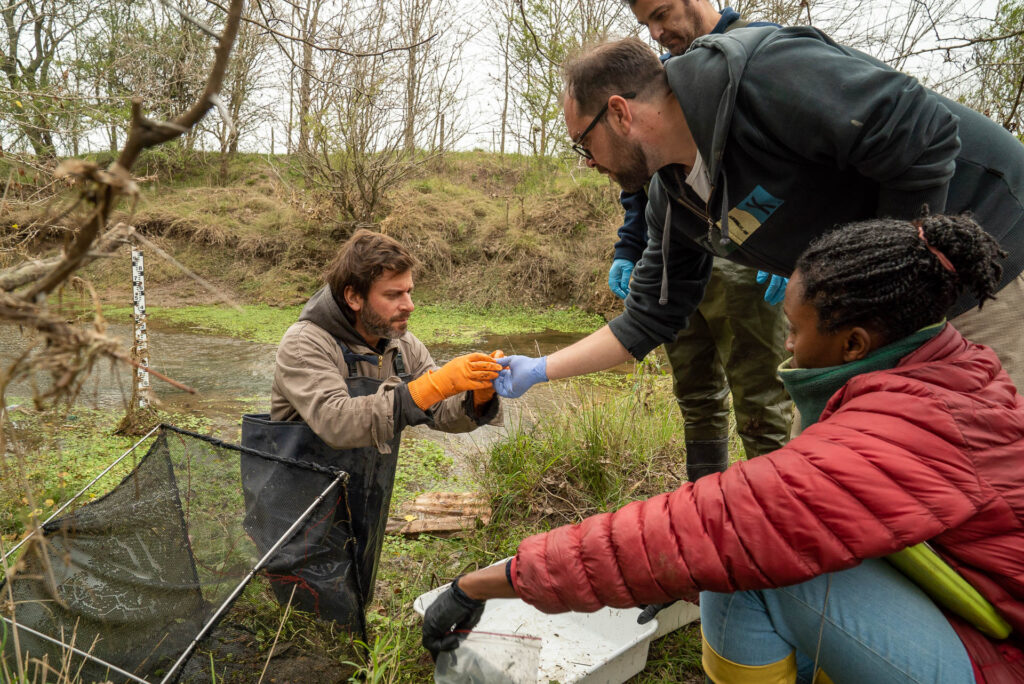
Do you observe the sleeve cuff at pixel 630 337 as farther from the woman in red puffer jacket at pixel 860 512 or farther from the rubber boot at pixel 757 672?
the rubber boot at pixel 757 672

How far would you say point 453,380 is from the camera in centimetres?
201

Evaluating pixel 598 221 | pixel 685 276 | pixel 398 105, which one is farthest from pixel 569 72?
pixel 598 221

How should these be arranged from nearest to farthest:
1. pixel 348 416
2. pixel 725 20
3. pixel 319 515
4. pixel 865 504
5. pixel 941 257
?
pixel 865 504 → pixel 941 257 → pixel 319 515 → pixel 348 416 → pixel 725 20

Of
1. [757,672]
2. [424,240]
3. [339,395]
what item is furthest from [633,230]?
[424,240]

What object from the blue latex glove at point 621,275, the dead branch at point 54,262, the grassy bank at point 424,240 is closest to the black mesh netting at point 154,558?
the dead branch at point 54,262

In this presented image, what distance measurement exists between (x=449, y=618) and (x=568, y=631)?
2.42ft

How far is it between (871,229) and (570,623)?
157cm

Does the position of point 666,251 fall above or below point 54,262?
above

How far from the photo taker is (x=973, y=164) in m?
1.48

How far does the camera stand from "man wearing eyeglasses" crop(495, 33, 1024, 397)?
4.34ft

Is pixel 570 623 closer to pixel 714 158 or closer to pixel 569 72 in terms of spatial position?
pixel 714 158

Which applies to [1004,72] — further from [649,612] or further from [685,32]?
[649,612]

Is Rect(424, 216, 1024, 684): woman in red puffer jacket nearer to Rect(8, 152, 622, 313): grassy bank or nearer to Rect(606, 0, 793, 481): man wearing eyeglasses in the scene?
Rect(606, 0, 793, 481): man wearing eyeglasses

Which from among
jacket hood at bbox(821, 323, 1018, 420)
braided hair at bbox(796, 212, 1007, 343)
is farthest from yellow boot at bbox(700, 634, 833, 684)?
braided hair at bbox(796, 212, 1007, 343)
